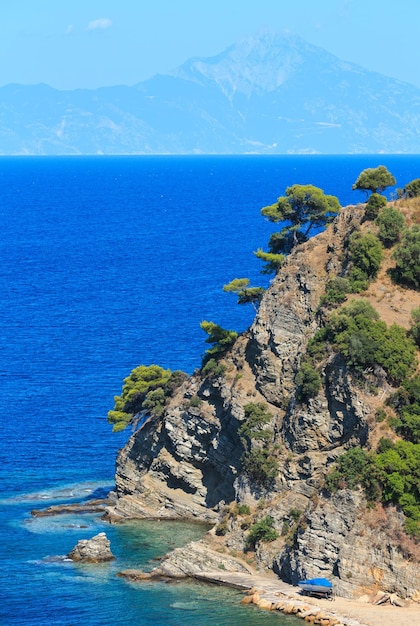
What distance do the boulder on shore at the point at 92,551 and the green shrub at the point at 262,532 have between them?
30.0 feet

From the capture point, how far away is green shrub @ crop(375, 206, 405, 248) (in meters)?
85.2

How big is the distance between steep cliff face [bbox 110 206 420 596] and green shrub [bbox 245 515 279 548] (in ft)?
1.47

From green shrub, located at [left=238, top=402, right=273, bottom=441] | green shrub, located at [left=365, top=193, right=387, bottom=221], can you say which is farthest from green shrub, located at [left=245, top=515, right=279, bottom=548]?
green shrub, located at [left=365, top=193, right=387, bottom=221]

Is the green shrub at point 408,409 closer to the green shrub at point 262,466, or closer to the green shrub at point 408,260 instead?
the green shrub at point 408,260

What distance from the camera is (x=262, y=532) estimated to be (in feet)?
258

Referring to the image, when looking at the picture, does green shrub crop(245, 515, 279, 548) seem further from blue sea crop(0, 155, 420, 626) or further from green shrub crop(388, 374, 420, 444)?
green shrub crop(388, 374, 420, 444)

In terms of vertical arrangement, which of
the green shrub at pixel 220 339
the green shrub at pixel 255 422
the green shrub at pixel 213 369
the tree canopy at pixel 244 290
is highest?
the tree canopy at pixel 244 290

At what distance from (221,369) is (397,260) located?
1525 cm

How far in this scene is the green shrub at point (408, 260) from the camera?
83.1 meters

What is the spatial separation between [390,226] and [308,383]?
541 inches

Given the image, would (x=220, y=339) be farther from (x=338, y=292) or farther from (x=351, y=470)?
(x=351, y=470)

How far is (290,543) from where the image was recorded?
7631cm

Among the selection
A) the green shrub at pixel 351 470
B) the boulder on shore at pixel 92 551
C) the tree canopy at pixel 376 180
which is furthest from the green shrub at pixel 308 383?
the tree canopy at pixel 376 180

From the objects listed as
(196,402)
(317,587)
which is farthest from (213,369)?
(317,587)
